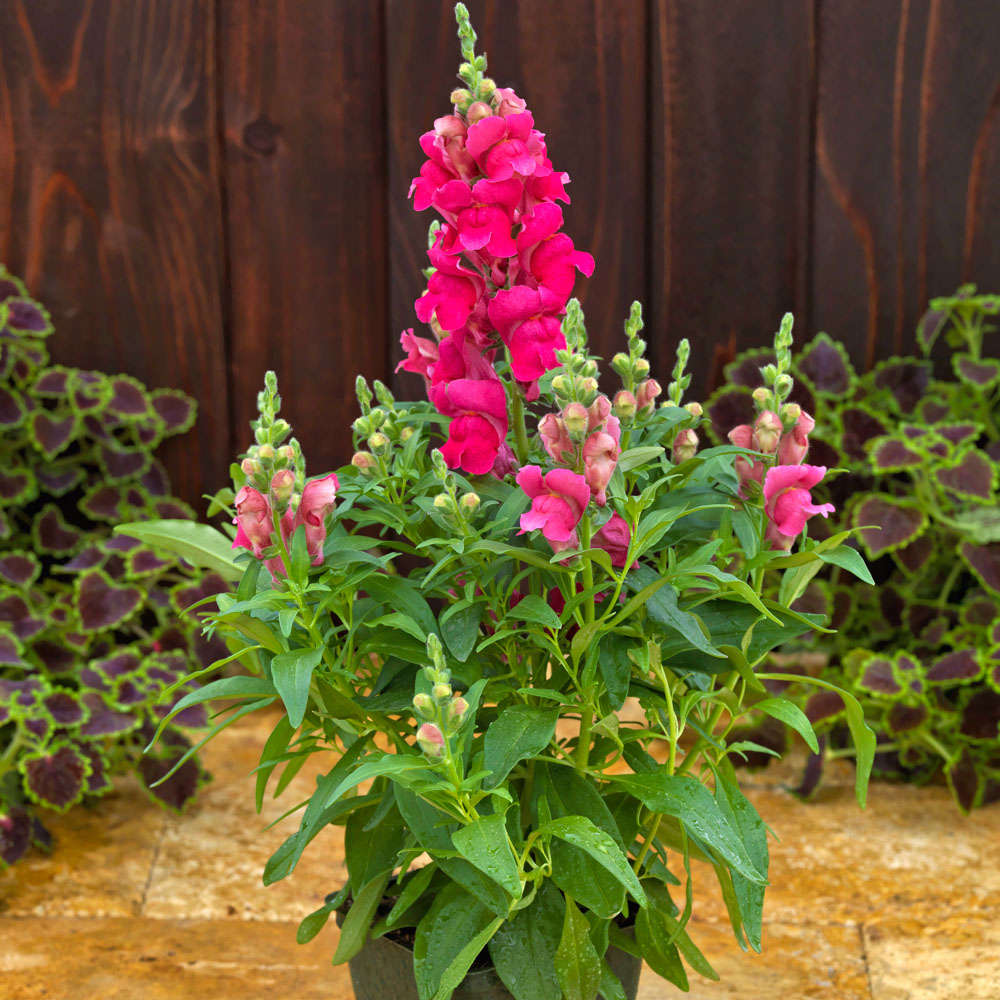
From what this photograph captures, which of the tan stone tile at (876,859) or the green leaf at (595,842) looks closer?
the green leaf at (595,842)

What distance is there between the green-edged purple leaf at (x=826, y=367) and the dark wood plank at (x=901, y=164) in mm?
144

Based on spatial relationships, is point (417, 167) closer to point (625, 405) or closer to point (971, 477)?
point (971, 477)

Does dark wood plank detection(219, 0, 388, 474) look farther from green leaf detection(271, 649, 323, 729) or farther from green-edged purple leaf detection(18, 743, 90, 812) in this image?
green leaf detection(271, 649, 323, 729)

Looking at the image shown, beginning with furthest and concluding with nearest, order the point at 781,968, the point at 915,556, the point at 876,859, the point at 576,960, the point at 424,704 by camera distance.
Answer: the point at 915,556 < the point at 876,859 < the point at 781,968 < the point at 576,960 < the point at 424,704

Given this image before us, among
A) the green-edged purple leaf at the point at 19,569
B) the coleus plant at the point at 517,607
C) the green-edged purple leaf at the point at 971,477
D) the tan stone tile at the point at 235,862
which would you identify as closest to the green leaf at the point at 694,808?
the coleus plant at the point at 517,607

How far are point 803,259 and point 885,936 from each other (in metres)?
1.26

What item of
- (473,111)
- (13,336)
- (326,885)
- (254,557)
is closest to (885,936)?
(326,885)

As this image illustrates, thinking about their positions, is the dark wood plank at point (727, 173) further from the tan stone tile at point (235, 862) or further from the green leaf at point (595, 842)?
the green leaf at point (595, 842)

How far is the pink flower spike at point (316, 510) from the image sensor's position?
1037mm

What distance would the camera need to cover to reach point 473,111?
106 centimetres

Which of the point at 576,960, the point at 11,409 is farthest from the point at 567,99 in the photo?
the point at 576,960

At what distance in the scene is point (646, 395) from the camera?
3.76 feet

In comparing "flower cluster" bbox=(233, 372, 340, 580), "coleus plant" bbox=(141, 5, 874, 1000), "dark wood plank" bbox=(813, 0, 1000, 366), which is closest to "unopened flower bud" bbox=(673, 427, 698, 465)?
"coleus plant" bbox=(141, 5, 874, 1000)

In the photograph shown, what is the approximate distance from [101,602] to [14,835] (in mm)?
418
